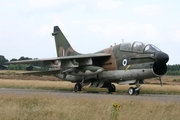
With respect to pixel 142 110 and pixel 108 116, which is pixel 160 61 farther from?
pixel 108 116

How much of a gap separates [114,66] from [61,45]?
669 cm

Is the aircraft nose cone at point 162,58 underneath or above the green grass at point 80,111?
above

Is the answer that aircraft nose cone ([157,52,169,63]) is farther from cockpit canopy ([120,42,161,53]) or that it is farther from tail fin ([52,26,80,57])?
tail fin ([52,26,80,57])

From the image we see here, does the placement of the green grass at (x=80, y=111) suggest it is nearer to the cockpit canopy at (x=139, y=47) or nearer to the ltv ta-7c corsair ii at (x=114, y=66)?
the ltv ta-7c corsair ii at (x=114, y=66)

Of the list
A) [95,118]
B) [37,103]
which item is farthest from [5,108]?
[95,118]

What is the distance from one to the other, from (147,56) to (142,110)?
342 inches

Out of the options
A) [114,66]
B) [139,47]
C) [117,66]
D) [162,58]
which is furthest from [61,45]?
[162,58]

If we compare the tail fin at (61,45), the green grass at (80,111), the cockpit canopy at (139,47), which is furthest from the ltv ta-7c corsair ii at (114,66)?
the green grass at (80,111)

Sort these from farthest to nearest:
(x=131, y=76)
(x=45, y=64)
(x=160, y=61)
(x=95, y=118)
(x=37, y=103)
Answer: (x=45, y=64), (x=131, y=76), (x=160, y=61), (x=37, y=103), (x=95, y=118)

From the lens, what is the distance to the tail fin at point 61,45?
26.2 meters

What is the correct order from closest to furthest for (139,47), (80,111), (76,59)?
(80,111)
(139,47)
(76,59)

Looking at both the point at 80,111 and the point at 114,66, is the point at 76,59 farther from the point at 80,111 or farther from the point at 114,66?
the point at 80,111

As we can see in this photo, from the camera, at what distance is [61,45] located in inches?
1045

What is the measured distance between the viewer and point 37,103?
12.0 m
